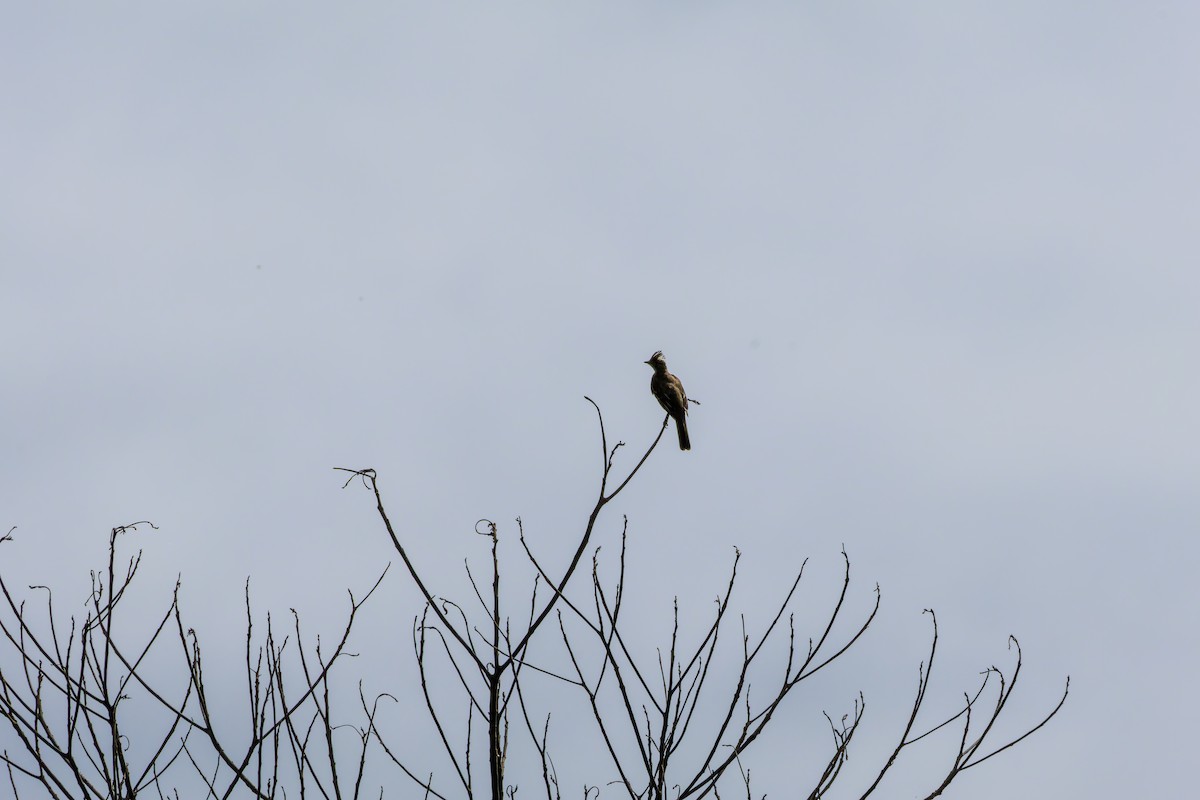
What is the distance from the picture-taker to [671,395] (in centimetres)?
949

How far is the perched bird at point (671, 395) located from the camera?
31.1ft

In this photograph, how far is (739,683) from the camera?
178 inches

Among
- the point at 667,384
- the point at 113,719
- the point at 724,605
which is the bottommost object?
the point at 113,719

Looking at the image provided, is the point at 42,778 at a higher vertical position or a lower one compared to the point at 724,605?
lower

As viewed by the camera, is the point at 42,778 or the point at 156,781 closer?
the point at 42,778

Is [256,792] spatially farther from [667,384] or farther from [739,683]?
[667,384]

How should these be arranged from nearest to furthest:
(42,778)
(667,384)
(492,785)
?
(492,785) → (42,778) → (667,384)

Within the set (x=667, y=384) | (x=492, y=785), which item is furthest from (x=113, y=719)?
(x=667, y=384)

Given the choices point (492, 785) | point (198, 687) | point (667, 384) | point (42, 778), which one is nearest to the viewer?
point (492, 785)

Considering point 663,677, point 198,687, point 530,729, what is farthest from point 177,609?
point 663,677

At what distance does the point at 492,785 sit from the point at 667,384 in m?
5.76

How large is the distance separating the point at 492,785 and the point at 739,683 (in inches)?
41.5

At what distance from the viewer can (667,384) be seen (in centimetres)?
948

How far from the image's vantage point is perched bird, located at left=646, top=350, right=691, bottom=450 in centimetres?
949
